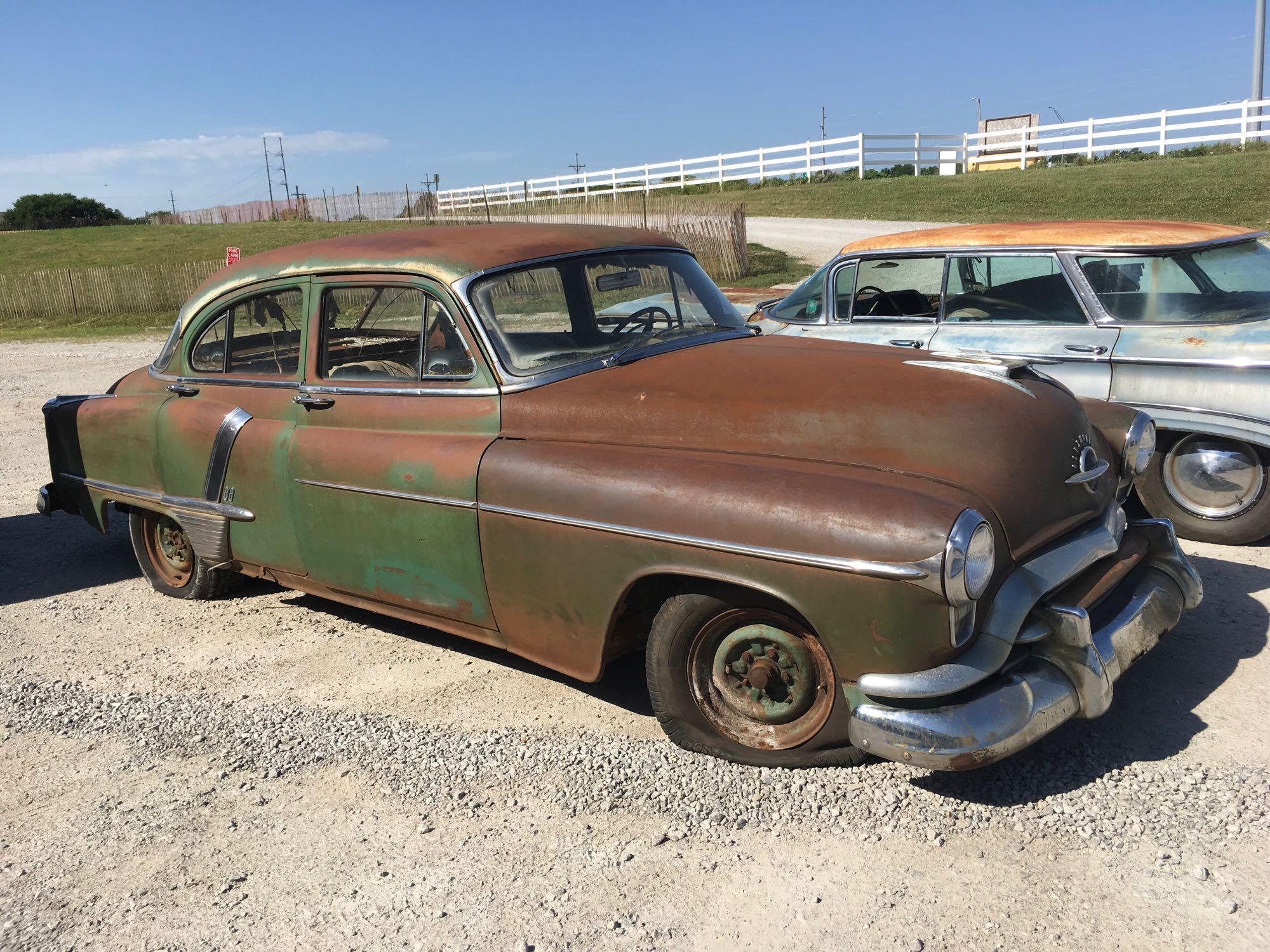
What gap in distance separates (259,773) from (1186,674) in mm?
3396

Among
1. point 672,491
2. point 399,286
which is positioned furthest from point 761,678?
point 399,286

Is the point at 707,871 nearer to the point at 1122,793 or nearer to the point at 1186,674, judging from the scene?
the point at 1122,793

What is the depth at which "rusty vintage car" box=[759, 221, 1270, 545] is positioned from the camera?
5.13 m

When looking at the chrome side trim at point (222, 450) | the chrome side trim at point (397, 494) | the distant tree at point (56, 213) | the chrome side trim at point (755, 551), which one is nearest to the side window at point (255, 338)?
the chrome side trim at point (222, 450)

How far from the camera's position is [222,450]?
4527mm

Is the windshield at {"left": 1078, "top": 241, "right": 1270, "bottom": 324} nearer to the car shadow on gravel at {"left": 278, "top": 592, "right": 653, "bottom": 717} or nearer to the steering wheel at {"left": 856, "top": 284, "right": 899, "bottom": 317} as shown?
the steering wheel at {"left": 856, "top": 284, "right": 899, "bottom": 317}

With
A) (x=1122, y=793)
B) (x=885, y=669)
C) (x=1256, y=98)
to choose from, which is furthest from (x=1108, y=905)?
(x=1256, y=98)

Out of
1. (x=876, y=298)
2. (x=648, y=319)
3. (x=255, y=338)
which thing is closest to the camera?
(x=648, y=319)

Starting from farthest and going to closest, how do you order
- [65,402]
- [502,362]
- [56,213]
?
[56,213], [65,402], [502,362]

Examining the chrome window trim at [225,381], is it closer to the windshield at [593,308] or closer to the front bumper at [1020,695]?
the windshield at [593,308]

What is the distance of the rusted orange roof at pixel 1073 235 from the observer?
5.54 meters

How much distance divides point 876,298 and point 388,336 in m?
3.53

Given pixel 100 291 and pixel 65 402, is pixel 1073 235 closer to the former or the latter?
pixel 65 402

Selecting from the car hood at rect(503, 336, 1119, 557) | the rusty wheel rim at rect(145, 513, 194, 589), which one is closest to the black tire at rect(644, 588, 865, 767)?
the car hood at rect(503, 336, 1119, 557)
